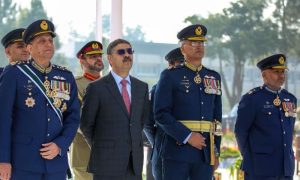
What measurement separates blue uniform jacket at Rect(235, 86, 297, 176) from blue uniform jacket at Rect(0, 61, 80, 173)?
55.4 inches

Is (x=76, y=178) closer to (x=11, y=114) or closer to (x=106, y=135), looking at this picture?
(x=106, y=135)

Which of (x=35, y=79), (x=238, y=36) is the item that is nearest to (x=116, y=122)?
(x=35, y=79)

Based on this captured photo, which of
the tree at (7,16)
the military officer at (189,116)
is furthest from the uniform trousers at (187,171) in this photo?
the tree at (7,16)

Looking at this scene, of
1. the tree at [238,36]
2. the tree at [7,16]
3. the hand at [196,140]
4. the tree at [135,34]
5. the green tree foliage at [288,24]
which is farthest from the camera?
the tree at [238,36]

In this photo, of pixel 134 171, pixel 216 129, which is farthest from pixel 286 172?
pixel 134 171

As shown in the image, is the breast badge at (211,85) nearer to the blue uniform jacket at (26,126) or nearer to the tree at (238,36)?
the blue uniform jacket at (26,126)

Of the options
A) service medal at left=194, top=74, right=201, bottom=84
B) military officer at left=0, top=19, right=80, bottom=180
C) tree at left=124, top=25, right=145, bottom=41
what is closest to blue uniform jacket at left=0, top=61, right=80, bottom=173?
military officer at left=0, top=19, right=80, bottom=180

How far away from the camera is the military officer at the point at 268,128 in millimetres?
4297

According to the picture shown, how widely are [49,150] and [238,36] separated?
20.9ft

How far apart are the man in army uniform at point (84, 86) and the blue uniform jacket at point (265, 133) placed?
1.04 metres

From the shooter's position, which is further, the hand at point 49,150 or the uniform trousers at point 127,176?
the uniform trousers at point 127,176

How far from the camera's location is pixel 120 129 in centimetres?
374

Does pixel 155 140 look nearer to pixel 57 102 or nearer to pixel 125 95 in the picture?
pixel 125 95

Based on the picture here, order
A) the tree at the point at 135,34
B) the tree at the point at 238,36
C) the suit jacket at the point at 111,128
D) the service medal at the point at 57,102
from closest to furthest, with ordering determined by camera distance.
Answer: the service medal at the point at 57,102 → the suit jacket at the point at 111,128 → the tree at the point at 135,34 → the tree at the point at 238,36
